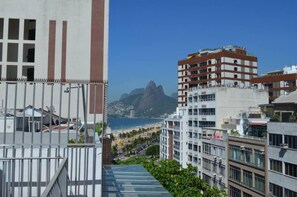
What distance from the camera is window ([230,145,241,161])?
105ft

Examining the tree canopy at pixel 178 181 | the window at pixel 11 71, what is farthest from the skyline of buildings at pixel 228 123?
the window at pixel 11 71

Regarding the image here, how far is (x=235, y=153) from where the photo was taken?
32.4 m

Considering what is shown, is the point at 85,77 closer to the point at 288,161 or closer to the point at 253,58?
the point at 288,161

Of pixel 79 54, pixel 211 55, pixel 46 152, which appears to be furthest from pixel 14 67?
pixel 211 55

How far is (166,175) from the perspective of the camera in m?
19.1

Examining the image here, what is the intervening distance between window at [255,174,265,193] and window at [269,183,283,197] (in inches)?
43.7

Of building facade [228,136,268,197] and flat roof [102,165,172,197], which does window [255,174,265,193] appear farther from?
flat roof [102,165,172,197]

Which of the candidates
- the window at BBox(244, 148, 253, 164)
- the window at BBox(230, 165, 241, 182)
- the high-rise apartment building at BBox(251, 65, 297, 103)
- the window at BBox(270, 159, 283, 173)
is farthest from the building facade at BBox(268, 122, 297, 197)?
the high-rise apartment building at BBox(251, 65, 297, 103)

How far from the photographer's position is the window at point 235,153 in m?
31.9

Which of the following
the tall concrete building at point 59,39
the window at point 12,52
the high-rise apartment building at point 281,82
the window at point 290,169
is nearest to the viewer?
the window at point 290,169

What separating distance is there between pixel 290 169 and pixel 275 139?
2.70 metres

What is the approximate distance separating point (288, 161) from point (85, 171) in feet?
69.2

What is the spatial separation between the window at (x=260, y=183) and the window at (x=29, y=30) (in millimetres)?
22350

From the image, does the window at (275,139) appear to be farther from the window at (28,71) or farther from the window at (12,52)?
the window at (12,52)
